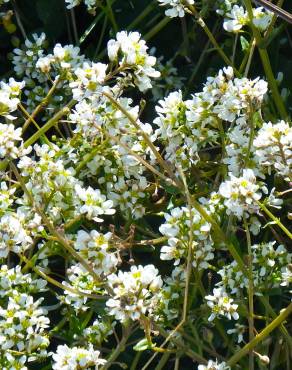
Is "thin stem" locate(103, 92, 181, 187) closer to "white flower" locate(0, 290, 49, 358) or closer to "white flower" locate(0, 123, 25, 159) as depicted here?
"white flower" locate(0, 123, 25, 159)

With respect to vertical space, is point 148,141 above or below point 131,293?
above

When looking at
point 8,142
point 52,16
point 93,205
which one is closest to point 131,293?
point 93,205

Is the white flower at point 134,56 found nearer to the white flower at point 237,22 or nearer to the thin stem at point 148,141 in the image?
the thin stem at point 148,141

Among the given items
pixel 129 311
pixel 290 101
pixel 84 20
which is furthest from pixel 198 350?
pixel 84 20

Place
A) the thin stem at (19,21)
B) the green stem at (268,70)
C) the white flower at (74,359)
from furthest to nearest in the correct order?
the thin stem at (19,21) → the green stem at (268,70) → the white flower at (74,359)

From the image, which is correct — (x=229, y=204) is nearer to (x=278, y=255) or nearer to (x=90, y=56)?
(x=278, y=255)

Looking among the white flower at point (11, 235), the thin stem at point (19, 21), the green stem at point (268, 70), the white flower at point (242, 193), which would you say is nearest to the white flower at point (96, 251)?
→ the white flower at point (11, 235)

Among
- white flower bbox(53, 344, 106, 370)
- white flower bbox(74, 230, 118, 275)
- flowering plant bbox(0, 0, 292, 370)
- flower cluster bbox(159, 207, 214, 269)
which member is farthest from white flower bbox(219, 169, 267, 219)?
white flower bbox(53, 344, 106, 370)

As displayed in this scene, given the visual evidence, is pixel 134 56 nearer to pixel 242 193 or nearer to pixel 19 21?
pixel 242 193
